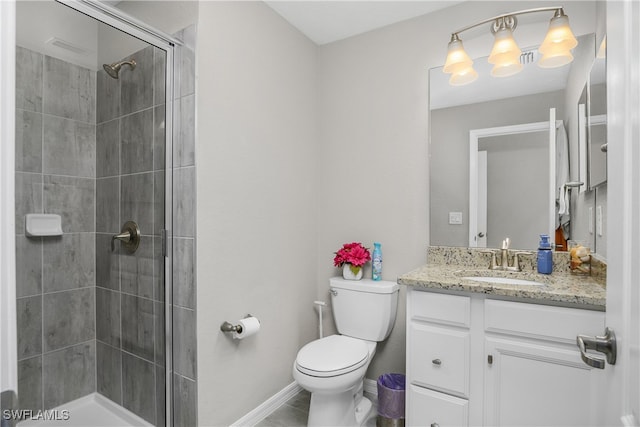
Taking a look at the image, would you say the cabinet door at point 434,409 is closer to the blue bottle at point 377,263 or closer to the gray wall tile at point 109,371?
the blue bottle at point 377,263

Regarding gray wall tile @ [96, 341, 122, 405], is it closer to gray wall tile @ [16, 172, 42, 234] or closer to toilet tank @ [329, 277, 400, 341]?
gray wall tile @ [16, 172, 42, 234]

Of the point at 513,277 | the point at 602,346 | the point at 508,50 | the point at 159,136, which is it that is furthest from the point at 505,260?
the point at 159,136

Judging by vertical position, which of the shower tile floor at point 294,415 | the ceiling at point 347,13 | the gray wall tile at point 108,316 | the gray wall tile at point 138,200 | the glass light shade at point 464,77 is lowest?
the shower tile floor at point 294,415

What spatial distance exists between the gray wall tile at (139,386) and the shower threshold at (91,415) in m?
0.04

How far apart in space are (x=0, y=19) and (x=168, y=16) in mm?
1458

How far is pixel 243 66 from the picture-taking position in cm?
193

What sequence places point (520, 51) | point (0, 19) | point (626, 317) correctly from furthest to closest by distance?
point (520, 51), point (626, 317), point (0, 19)

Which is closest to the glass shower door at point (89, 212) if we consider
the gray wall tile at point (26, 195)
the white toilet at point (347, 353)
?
the gray wall tile at point (26, 195)

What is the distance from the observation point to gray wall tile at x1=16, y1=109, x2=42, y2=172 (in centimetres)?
125

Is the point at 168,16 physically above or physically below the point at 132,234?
above

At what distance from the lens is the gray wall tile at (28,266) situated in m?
1.27

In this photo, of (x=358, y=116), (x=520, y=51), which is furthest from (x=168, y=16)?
(x=520, y=51)

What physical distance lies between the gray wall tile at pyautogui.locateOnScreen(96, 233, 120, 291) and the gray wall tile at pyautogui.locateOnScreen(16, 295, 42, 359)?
24 centimetres

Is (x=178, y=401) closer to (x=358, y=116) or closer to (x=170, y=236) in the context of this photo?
(x=170, y=236)
